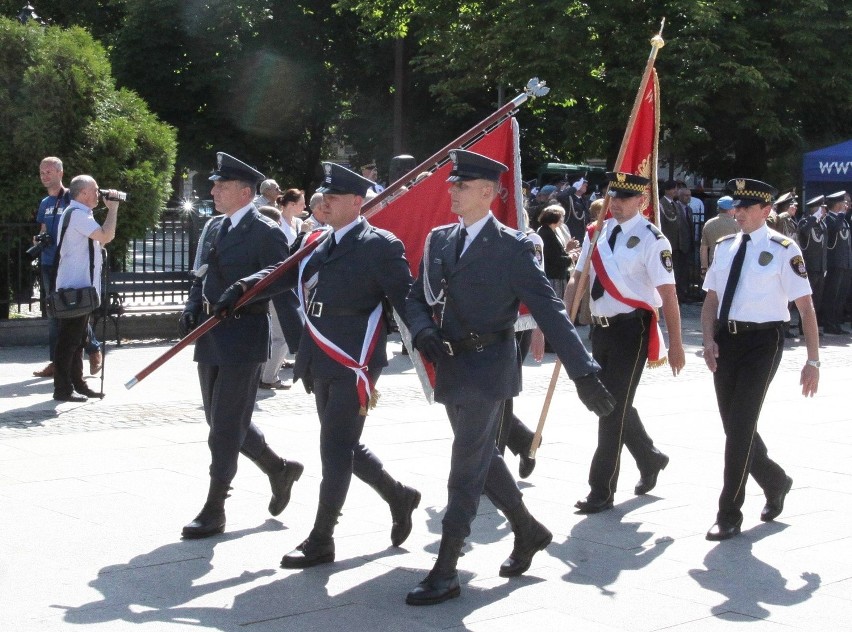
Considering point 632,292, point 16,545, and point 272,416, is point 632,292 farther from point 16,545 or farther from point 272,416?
point 272,416

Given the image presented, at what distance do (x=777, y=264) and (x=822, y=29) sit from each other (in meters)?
18.6

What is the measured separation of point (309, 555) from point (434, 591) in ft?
2.52

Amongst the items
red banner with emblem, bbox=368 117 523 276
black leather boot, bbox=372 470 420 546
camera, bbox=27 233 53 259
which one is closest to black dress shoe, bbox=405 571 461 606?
black leather boot, bbox=372 470 420 546

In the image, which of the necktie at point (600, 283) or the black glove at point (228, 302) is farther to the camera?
the necktie at point (600, 283)

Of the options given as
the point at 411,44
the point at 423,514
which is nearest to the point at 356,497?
the point at 423,514

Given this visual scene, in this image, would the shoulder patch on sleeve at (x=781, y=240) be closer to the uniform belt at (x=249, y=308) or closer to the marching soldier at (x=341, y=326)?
the marching soldier at (x=341, y=326)

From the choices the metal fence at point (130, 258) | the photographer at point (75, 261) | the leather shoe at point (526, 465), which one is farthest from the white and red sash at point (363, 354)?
the metal fence at point (130, 258)

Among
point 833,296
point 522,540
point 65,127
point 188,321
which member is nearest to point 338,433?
point 522,540

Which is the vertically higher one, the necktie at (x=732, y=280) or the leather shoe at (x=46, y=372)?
the necktie at (x=732, y=280)

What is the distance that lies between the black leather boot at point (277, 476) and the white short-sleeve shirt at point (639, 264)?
1841 millimetres

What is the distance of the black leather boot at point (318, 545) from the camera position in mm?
5754

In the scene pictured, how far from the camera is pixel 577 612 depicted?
5.17m

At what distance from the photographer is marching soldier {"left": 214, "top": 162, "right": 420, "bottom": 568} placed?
571 cm

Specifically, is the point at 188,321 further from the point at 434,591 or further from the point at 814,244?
the point at 814,244
